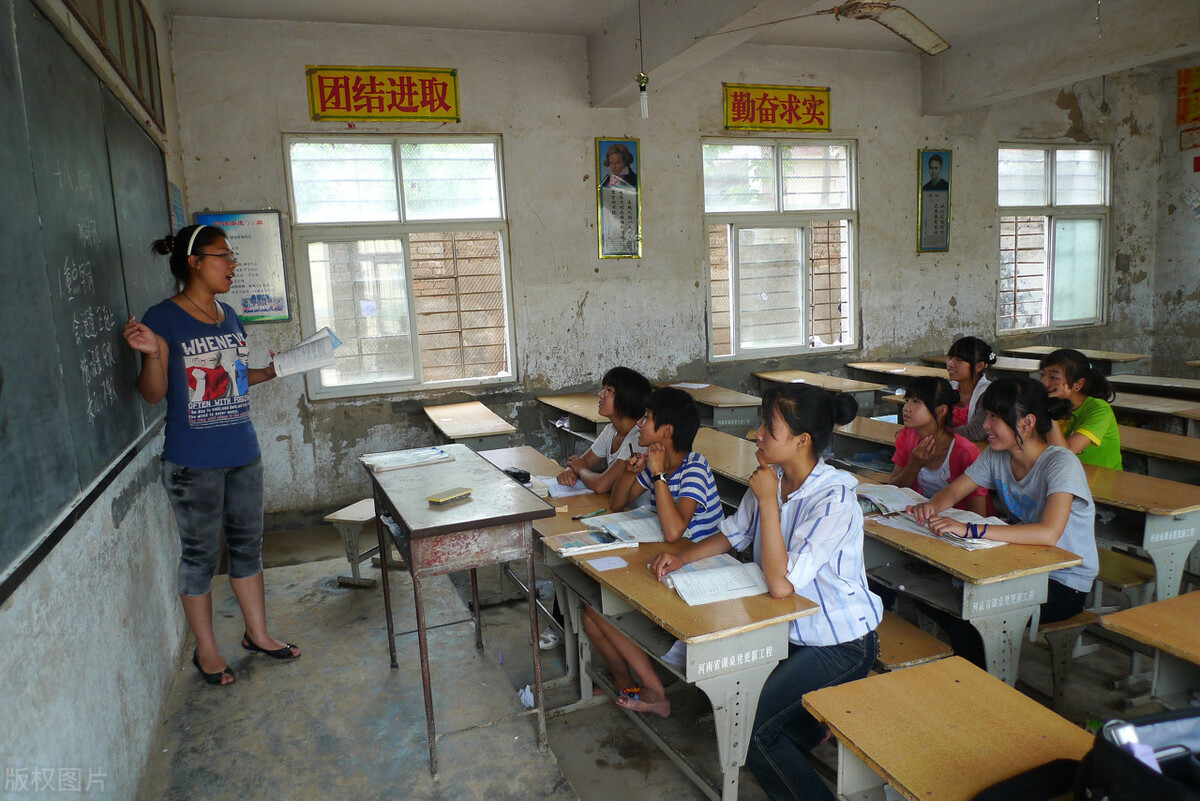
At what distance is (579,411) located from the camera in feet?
15.7

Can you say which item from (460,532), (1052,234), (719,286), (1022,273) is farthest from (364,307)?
(1052,234)

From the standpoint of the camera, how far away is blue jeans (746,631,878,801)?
5.84ft

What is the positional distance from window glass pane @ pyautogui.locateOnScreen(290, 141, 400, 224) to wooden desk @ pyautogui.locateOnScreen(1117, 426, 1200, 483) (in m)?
4.37

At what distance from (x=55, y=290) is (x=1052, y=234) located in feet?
25.6

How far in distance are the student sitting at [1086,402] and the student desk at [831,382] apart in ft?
6.16

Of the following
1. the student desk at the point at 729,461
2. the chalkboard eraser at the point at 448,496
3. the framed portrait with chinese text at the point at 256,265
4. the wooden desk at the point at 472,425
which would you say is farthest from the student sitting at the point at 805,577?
the framed portrait with chinese text at the point at 256,265

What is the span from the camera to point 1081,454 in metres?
3.07

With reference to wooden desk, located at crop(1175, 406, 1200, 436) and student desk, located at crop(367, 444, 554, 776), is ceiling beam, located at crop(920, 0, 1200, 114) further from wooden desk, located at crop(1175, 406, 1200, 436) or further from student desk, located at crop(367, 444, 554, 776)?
student desk, located at crop(367, 444, 554, 776)

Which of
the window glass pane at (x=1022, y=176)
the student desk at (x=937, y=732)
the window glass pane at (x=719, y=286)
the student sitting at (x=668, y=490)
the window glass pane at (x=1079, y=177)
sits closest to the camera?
the student desk at (x=937, y=732)

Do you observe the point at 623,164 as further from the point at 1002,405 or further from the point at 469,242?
the point at 1002,405

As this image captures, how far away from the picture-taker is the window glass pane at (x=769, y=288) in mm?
6172

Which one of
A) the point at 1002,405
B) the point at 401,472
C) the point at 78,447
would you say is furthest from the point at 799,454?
the point at 78,447

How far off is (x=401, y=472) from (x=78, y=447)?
991 mm

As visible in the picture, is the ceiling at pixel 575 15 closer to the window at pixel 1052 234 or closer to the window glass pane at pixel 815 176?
the window glass pane at pixel 815 176
